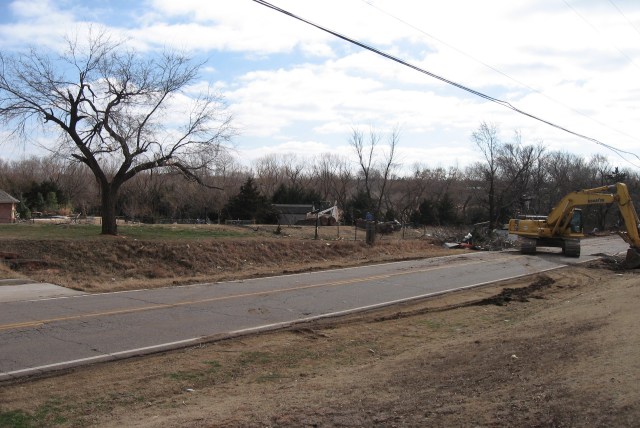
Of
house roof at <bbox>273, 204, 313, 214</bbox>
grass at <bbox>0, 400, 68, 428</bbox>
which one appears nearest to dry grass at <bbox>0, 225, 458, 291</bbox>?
grass at <bbox>0, 400, 68, 428</bbox>

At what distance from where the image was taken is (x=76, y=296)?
14945mm

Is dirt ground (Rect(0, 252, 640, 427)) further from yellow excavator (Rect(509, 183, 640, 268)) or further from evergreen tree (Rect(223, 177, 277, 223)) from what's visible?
evergreen tree (Rect(223, 177, 277, 223))

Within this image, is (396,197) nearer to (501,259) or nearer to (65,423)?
(501,259)

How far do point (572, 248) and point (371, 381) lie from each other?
27.7 meters

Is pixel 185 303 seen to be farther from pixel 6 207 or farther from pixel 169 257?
pixel 6 207

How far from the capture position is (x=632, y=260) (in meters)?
26.4

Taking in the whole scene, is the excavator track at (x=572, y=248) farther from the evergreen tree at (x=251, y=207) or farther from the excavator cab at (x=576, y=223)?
the evergreen tree at (x=251, y=207)

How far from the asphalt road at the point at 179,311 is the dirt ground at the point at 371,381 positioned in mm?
772

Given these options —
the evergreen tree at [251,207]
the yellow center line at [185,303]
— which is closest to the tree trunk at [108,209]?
the yellow center line at [185,303]

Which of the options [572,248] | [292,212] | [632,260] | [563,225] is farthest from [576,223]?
[292,212]

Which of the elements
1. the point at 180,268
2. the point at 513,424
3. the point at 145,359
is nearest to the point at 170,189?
the point at 180,268

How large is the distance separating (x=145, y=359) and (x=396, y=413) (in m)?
4.79

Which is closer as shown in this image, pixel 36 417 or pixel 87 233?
pixel 36 417

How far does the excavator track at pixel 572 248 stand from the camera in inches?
1246
